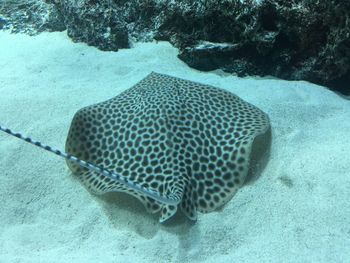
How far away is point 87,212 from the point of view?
3656 millimetres

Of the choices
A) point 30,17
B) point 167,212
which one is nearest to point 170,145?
point 167,212

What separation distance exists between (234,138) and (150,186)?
119 cm

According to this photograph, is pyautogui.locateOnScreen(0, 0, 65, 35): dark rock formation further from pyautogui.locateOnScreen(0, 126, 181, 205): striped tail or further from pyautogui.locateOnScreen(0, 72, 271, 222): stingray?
pyautogui.locateOnScreen(0, 126, 181, 205): striped tail

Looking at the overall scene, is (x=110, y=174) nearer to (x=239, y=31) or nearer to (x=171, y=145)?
(x=171, y=145)

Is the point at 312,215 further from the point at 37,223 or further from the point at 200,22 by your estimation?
the point at 200,22

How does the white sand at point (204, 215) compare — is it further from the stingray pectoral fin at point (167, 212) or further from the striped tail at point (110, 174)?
the striped tail at point (110, 174)

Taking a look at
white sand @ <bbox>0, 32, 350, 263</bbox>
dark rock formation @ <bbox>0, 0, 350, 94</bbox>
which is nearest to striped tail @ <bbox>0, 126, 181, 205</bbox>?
white sand @ <bbox>0, 32, 350, 263</bbox>

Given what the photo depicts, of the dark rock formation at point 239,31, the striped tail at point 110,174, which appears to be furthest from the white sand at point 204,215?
the striped tail at point 110,174

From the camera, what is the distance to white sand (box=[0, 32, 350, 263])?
3.15 meters

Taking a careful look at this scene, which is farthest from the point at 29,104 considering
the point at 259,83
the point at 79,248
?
the point at 259,83

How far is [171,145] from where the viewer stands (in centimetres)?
370

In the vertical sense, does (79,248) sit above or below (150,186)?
below

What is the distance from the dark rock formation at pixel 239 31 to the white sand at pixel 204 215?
48 cm

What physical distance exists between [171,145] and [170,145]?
12 millimetres
